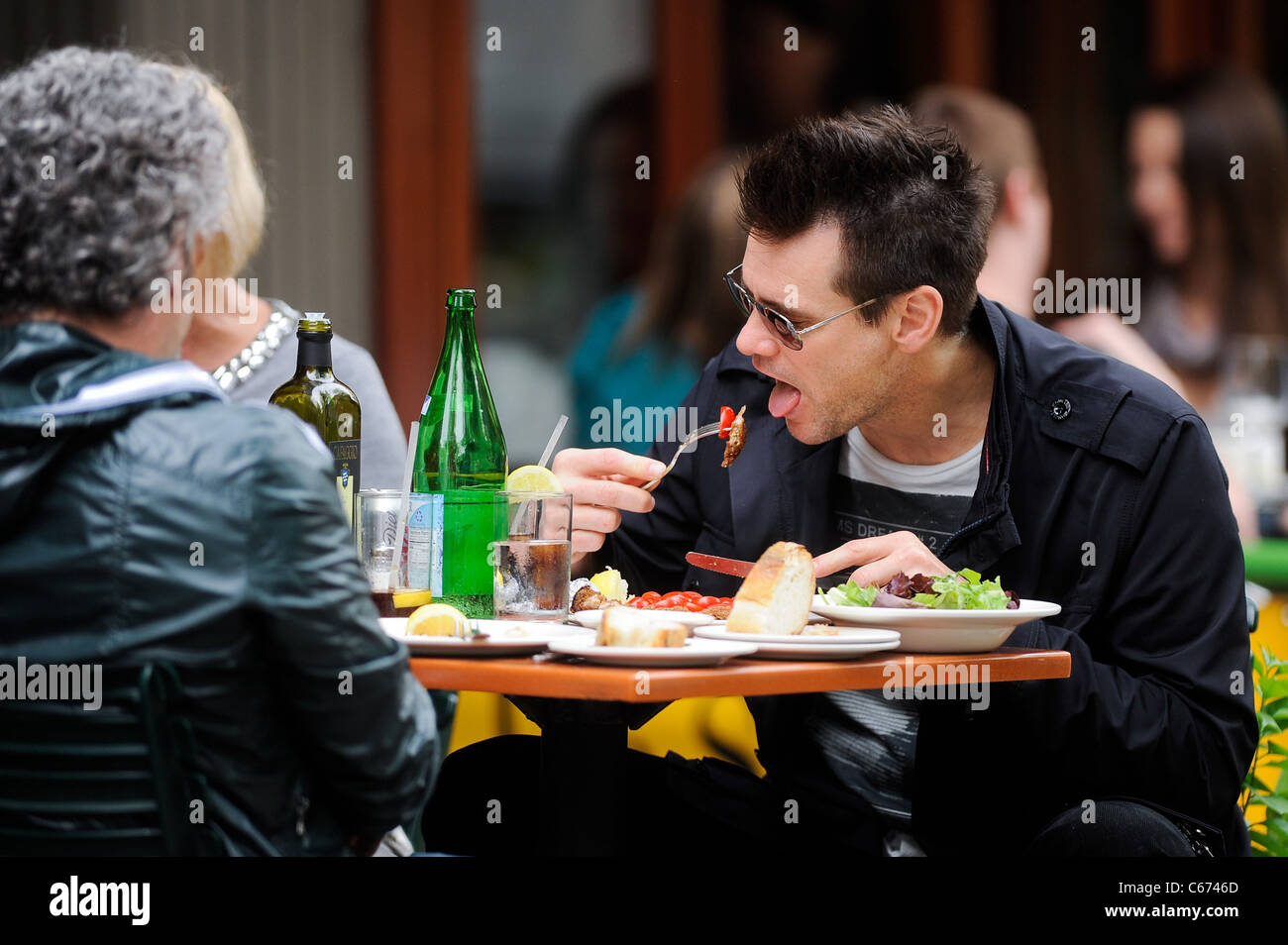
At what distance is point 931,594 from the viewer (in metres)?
1.96

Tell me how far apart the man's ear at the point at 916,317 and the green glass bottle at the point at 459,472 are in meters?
0.72

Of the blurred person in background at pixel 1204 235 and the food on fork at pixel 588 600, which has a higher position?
the blurred person in background at pixel 1204 235

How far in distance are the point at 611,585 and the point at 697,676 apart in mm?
562

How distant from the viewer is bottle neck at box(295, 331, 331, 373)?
2.10 metres

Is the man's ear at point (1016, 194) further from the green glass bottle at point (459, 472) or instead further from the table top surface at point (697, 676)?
the table top surface at point (697, 676)

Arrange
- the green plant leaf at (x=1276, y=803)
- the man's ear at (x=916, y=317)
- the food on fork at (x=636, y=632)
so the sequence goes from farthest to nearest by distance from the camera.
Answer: the green plant leaf at (x=1276, y=803), the man's ear at (x=916, y=317), the food on fork at (x=636, y=632)

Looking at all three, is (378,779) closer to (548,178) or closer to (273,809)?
(273,809)

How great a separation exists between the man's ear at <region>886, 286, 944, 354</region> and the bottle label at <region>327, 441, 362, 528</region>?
95 centimetres

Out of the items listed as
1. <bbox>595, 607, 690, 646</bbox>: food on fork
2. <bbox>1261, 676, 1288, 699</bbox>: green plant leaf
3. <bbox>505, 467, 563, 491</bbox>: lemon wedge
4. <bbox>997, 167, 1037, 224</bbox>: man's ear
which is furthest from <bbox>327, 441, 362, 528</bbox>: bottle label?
<bbox>997, 167, 1037, 224</bbox>: man's ear

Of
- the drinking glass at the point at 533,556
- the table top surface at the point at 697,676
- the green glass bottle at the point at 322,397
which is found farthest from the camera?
the green glass bottle at the point at 322,397

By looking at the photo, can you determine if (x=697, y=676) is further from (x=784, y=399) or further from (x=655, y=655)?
(x=784, y=399)

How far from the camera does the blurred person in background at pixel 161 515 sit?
1405 mm

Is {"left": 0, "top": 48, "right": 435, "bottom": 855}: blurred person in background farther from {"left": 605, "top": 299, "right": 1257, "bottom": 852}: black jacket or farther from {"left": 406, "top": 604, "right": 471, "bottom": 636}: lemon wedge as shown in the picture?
{"left": 605, "top": 299, "right": 1257, "bottom": 852}: black jacket

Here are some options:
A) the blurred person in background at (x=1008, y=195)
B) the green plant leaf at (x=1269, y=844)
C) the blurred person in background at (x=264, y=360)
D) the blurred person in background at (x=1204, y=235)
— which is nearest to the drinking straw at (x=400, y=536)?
the blurred person in background at (x=264, y=360)
